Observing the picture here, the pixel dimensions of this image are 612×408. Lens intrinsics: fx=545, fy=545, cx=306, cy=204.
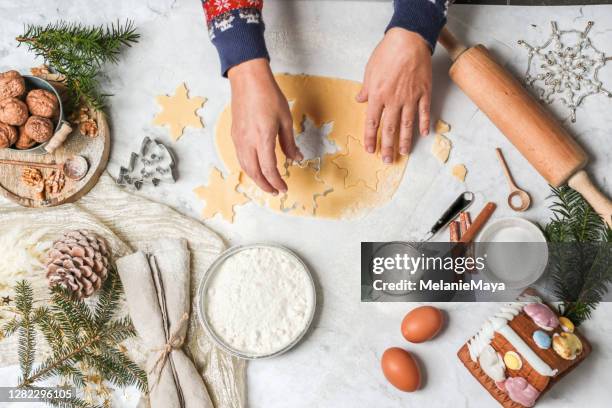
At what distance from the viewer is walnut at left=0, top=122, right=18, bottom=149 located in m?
1.05

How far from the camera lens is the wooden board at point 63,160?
1.13m

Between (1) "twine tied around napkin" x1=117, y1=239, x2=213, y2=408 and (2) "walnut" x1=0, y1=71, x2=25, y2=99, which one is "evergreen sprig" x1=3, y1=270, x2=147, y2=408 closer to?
(1) "twine tied around napkin" x1=117, y1=239, x2=213, y2=408

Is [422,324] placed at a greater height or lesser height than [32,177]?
lesser

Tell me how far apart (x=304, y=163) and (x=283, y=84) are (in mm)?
179

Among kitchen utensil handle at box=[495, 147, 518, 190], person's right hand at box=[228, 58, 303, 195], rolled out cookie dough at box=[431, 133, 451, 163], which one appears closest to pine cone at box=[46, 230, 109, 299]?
person's right hand at box=[228, 58, 303, 195]

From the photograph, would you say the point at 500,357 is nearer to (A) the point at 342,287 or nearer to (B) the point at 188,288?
(A) the point at 342,287

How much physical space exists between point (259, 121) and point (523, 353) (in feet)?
2.03

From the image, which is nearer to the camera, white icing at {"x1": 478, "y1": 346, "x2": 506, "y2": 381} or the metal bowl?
white icing at {"x1": 478, "y1": 346, "x2": 506, "y2": 381}

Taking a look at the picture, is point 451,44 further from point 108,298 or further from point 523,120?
point 108,298

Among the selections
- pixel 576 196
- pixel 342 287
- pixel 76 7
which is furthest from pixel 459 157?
pixel 76 7

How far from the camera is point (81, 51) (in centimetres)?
115

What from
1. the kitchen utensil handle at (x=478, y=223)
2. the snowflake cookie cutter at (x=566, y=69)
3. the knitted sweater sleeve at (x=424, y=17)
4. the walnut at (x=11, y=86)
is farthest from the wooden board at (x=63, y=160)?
the snowflake cookie cutter at (x=566, y=69)

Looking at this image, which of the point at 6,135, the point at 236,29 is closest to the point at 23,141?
the point at 6,135

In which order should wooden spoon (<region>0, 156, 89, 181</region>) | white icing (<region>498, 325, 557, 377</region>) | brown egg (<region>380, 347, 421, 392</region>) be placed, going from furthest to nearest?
wooden spoon (<region>0, 156, 89, 181</region>)
brown egg (<region>380, 347, 421, 392</region>)
white icing (<region>498, 325, 557, 377</region>)
